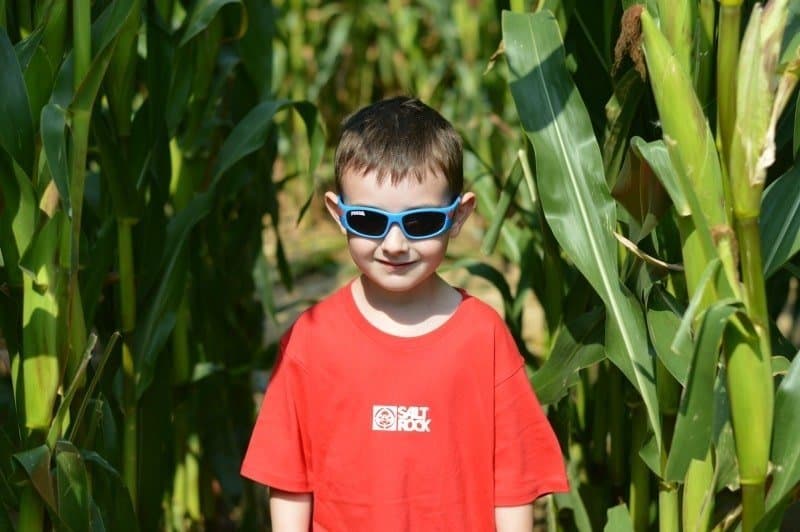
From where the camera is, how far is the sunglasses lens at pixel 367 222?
6.43 ft

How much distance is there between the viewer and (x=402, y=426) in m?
2.03

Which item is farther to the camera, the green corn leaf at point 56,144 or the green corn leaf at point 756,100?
the green corn leaf at point 56,144

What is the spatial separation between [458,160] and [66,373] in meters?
0.72

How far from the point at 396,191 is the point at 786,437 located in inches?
25.0

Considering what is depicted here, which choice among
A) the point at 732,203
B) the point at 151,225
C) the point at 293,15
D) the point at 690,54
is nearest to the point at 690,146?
the point at 732,203

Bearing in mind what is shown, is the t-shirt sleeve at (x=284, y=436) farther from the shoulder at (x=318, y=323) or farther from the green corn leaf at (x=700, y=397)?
the green corn leaf at (x=700, y=397)

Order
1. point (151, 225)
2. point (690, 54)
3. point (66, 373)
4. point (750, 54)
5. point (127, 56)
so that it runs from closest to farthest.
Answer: point (750, 54)
point (690, 54)
point (66, 373)
point (127, 56)
point (151, 225)

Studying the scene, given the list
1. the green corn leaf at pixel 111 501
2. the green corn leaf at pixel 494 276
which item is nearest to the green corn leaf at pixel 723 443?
the green corn leaf at pixel 494 276

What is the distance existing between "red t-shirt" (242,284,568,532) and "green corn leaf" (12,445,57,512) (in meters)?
0.30

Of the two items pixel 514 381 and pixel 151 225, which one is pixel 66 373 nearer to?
pixel 151 225

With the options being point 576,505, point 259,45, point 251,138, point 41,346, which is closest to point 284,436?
point 41,346

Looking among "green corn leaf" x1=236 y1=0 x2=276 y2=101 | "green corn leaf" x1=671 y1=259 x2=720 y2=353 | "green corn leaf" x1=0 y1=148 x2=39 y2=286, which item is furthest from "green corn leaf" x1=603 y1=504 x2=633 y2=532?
"green corn leaf" x1=236 y1=0 x2=276 y2=101

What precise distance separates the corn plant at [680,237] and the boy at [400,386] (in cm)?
20

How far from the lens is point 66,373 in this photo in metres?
2.23
